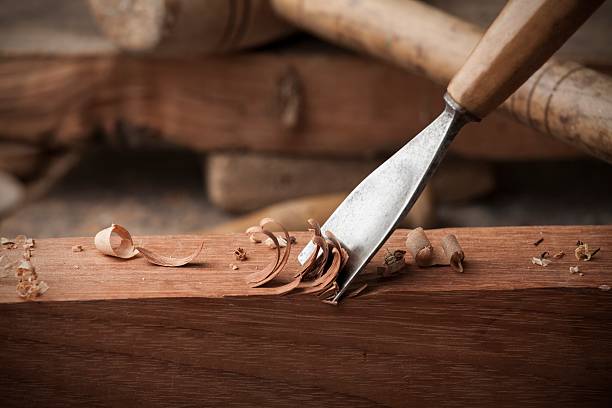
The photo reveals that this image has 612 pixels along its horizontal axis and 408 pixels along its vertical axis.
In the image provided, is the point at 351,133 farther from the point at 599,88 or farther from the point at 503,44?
the point at 503,44

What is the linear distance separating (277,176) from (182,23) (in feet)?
1.93

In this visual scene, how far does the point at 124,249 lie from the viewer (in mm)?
1079

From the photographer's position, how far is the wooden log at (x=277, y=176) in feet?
7.80

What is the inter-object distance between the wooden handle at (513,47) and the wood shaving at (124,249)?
1.31 feet

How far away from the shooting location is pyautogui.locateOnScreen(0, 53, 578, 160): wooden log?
2.23m

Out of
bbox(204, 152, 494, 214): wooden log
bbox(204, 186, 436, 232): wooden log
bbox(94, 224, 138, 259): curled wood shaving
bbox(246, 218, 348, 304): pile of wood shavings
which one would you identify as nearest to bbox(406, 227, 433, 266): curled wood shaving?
bbox(246, 218, 348, 304): pile of wood shavings

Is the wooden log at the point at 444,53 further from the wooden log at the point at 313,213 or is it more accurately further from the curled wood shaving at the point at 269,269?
the curled wood shaving at the point at 269,269

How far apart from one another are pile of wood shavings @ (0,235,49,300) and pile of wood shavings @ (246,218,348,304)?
0.25m

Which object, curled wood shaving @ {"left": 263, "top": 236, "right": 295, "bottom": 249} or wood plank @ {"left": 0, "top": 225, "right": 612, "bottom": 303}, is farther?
curled wood shaving @ {"left": 263, "top": 236, "right": 295, "bottom": 249}

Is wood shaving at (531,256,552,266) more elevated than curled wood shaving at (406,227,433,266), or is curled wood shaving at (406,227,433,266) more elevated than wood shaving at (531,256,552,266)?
wood shaving at (531,256,552,266)

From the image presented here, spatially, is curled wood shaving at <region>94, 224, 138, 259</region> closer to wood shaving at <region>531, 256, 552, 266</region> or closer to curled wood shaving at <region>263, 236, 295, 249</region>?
curled wood shaving at <region>263, 236, 295, 249</region>

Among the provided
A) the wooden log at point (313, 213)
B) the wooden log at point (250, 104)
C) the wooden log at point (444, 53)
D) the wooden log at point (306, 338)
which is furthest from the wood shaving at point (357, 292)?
the wooden log at point (250, 104)

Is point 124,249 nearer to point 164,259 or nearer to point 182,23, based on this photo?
point 164,259

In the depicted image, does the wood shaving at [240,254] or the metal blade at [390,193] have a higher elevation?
the metal blade at [390,193]
